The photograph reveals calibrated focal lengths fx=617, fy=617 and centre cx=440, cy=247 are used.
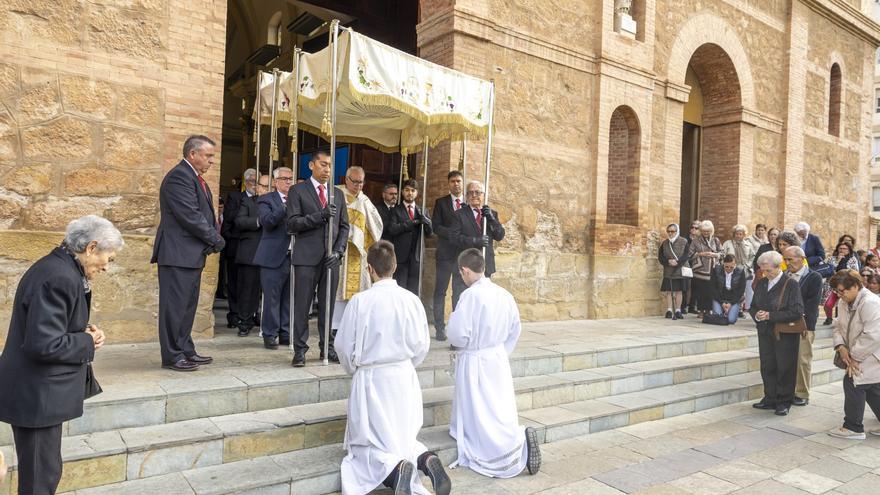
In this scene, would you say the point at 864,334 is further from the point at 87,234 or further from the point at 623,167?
the point at 87,234

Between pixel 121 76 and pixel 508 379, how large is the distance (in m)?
4.88

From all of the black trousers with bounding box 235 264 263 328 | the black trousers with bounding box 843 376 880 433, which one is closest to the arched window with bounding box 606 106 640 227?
the black trousers with bounding box 843 376 880 433

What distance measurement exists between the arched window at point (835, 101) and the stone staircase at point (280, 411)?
11897mm

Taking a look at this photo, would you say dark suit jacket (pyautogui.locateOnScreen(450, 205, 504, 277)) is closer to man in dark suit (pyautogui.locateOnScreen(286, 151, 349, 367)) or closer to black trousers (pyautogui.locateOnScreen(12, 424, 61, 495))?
man in dark suit (pyautogui.locateOnScreen(286, 151, 349, 367))

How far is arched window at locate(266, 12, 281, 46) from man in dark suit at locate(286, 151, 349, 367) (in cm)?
968

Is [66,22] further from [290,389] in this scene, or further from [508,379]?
[508,379]

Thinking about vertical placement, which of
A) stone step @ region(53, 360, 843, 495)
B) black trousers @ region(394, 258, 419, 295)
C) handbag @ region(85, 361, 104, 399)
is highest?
black trousers @ region(394, 258, 419, 295)

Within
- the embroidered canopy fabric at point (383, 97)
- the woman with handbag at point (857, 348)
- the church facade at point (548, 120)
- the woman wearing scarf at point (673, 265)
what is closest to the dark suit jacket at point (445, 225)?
the embroidered canopy fabric at point (383, 97)

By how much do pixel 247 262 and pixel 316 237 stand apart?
69.0 inches

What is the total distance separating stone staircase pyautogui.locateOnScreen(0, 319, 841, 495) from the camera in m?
3.81

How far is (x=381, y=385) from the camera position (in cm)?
408

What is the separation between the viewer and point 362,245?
6551 millimetres

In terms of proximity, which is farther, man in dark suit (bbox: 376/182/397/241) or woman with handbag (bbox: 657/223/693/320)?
woman with handbag (bbox: 657/223/693/320)

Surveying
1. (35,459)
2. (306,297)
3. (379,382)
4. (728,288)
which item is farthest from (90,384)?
(728,288)
